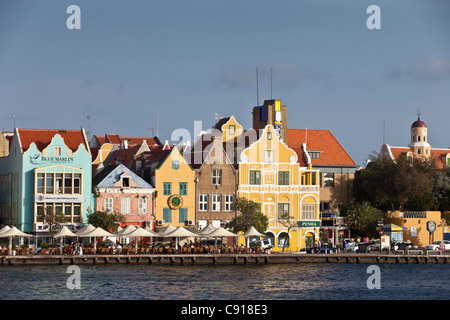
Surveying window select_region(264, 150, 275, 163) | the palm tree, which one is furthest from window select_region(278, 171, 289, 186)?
the palm tree

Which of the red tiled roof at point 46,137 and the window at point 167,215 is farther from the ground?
the red tiled roof at point 46,137

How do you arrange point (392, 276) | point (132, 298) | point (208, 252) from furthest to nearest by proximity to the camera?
point (208, 252) < point (392, 276) < point (132, 298)

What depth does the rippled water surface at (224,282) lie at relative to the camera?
3068 inches

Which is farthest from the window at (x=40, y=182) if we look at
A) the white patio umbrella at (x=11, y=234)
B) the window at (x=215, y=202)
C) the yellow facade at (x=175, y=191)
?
the window at (x=215, y=202)

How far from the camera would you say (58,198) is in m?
113

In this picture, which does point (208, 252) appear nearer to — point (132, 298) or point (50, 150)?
point (50, 150)

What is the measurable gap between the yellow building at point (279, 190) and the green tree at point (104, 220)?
18640mm

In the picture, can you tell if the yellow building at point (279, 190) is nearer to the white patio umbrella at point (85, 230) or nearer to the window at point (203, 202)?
the window at point (203, 202)

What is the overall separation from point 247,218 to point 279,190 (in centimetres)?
1200

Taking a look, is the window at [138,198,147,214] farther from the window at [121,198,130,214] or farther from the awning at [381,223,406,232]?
the awning at [381,223,406,232]

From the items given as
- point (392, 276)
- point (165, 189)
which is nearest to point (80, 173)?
point (165, 189)

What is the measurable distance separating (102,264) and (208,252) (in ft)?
41.8

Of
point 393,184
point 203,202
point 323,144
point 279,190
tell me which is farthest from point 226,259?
point 323,144

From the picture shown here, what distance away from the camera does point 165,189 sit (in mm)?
121062
